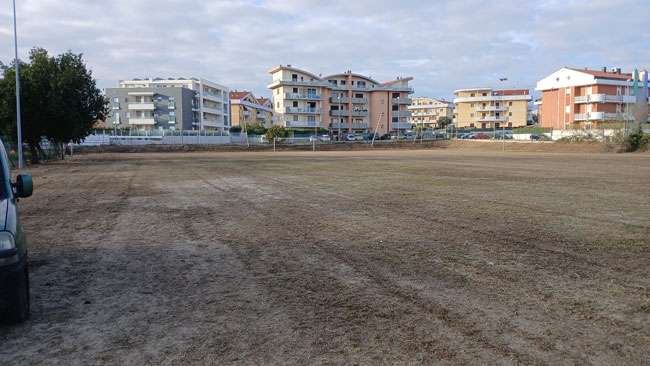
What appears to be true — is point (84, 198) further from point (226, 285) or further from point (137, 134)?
point (137, 134)

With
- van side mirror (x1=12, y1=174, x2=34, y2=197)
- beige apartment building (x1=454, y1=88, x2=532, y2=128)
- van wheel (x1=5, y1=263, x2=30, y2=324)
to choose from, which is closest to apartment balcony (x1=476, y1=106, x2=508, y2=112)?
beige apartment building (x1=454, y1=88, x2=532, y2=128)

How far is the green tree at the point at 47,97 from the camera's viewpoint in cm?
3203

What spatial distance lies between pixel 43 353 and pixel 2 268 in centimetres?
80

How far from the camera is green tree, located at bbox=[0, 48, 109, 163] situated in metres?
32.0

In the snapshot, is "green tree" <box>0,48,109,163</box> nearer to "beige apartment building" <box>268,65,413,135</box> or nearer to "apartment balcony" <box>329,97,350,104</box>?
"beige apartment building" <box>268,65,413,135</box>

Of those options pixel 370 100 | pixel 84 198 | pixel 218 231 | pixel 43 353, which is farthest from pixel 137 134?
pixel 43 353

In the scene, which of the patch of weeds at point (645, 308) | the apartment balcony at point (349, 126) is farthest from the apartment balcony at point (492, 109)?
the patch of weeds at point (645, 308)

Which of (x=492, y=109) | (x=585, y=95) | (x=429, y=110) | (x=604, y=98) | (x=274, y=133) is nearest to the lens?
(x=274, y=133)

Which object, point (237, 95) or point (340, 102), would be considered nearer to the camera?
point (340, 102)

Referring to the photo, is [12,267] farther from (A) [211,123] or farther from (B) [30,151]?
(A) [211,123]

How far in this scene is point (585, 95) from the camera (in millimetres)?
78000

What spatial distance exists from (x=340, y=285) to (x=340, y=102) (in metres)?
99.1

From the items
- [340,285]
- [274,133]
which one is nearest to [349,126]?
[274,133]

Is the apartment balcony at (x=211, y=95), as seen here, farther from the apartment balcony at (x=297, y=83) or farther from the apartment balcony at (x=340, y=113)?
the apartment balcony at (x=340, y=113)
